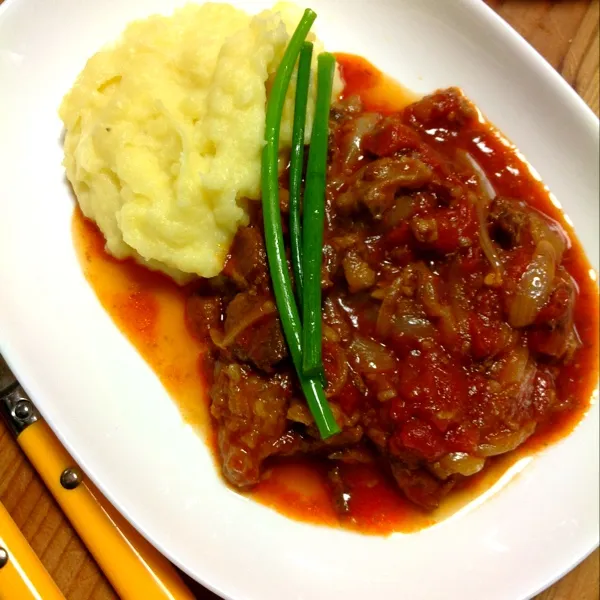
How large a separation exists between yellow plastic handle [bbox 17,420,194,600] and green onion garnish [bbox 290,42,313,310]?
4.36ft

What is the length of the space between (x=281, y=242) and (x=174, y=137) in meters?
0.77

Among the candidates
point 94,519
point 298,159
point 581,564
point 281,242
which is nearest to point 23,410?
point 94,519

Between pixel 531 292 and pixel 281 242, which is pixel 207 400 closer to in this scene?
pixel 281 242

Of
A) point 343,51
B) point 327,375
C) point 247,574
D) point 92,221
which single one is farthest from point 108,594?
point 343,51

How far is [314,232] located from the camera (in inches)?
114

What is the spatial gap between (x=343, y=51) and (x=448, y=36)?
0.66 metres

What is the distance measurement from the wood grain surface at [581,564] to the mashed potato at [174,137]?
1.23 metres

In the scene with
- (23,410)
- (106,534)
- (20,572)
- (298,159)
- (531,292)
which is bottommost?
(531,292)

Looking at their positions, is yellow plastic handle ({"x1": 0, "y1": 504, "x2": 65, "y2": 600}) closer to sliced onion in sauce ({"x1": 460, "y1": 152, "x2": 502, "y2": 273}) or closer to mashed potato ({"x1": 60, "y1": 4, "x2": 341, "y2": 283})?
mashed potato ({"x1": 60, "y1": 4, "x2": 341, "y2": 283})

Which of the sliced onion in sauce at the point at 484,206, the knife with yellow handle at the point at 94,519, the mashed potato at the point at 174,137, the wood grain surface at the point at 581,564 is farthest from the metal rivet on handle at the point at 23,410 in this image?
the sliced onion in sauce at the point at 484,206

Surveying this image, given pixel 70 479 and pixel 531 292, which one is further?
pixel 531 292

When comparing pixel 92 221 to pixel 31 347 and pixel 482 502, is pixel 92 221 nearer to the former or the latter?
pixel 31 347

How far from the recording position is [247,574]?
278 centimetres

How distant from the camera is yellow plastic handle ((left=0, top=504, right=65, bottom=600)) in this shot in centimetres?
257
